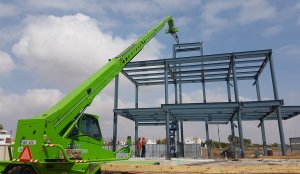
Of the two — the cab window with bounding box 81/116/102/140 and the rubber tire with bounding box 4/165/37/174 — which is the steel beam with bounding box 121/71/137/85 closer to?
the cab window with bounding box 81/116/102/140

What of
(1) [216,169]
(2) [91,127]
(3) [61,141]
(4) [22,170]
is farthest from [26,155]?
(1) [216,169]

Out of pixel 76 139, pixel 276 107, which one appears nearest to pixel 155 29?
pixel 276 107

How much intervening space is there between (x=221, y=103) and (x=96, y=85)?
1338cm

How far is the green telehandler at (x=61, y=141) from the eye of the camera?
779 centimetres

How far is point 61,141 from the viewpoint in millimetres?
8234

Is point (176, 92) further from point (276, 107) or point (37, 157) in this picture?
point (37, 157)

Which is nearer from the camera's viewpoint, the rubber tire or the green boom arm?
the rubber tire

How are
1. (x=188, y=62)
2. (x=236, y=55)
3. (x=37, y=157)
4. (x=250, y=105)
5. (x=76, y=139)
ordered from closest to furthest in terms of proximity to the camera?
(x=37, y=157) → (x=76, y=139) → (x=250, y=105) → (x=236, y=55) → (x=188, y=62)

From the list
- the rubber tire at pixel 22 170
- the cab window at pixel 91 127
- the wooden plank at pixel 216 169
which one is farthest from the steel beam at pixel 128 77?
the wooden plank at pixel 216 169

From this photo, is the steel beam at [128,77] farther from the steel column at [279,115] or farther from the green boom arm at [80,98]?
the green boom arm at [80,98]

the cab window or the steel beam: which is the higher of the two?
the steel beam

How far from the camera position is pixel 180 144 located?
2962 cm

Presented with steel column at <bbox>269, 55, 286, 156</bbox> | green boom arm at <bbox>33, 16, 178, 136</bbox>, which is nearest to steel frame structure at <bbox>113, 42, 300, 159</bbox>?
steel column at <bbox>269, 55, 286, 156</bbox>

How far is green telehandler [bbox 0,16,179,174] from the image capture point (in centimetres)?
779
